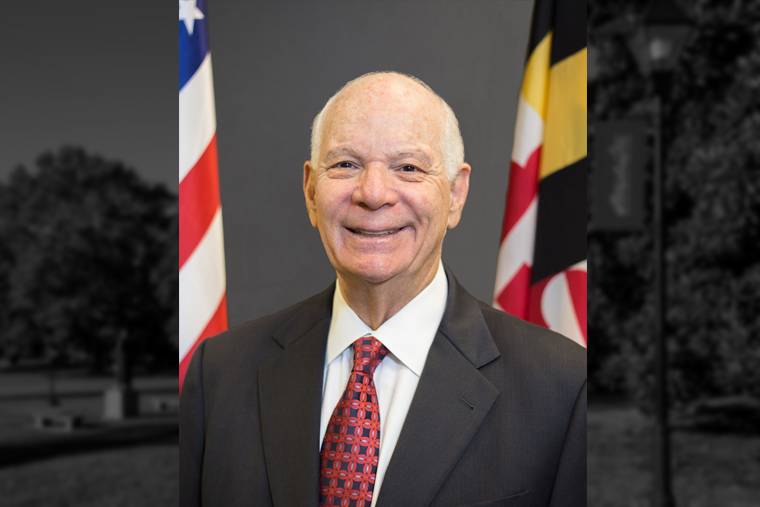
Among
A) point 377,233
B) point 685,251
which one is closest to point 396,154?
point 377,233

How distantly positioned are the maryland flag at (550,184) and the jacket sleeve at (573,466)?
0.49m

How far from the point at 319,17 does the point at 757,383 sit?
1618mm

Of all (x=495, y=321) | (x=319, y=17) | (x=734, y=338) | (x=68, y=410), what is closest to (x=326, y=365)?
(x=495, y=321)

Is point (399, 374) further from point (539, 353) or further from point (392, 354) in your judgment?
point (539, 353)

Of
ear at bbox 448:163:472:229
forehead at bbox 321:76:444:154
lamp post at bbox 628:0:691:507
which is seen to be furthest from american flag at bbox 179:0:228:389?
lamp post at bbox 628:0:691:507

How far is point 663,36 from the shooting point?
1212 millimetres

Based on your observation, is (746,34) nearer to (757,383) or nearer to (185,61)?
(757,383)

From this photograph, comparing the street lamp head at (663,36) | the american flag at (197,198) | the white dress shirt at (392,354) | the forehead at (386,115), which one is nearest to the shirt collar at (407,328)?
the white dress shirt at (392,354)

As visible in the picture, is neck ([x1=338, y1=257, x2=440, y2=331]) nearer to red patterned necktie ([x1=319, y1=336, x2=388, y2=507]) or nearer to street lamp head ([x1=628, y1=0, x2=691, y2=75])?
red patterned necktie ([x1=319, y1=336, x2=388, y2=507])

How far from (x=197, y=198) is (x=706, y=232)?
152cm

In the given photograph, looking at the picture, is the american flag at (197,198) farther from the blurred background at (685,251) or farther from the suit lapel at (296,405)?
the blurred background at (685,251)

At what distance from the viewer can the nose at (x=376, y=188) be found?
1410 millimetres

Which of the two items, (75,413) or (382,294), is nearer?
(382,294)

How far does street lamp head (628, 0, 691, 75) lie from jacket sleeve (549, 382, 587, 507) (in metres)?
0.79
